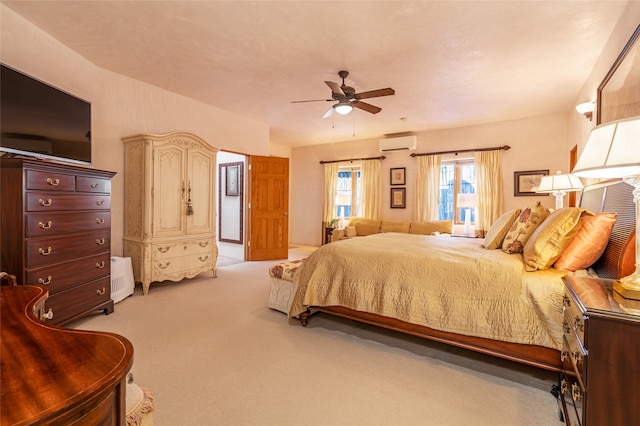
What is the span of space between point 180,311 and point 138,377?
3.96 ft

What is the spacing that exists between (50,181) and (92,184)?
1.29 feet

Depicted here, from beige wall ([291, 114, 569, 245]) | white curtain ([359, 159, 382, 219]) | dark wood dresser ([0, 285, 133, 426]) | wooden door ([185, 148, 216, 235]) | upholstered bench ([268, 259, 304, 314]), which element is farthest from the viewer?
white curtain ([359, 159, 382, 219])

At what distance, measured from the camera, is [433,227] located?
5.67 metres

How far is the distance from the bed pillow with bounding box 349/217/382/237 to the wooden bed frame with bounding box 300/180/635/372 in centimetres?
396

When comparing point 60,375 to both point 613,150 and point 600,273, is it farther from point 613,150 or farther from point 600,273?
point 600,273

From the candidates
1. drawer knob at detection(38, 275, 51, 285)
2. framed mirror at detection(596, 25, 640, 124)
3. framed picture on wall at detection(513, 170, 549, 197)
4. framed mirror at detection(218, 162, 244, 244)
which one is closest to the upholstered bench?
drawer knob at detection(38, 275, 51, 285)

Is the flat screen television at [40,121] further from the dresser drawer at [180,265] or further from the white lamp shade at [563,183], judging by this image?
the white lamp shade at [563,183]

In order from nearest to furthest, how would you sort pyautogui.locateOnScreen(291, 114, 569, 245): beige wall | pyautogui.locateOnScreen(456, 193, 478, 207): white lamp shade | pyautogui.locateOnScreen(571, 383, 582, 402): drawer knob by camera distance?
pyautogui.locateOnScreen(571, 383, 582, 402): drawer knob → pyautogui.locateOnScreen(291, 114, 569, 245): beige wall → pyautogui.locateOnScreen(456, 193, 478, 207): white lamp shade

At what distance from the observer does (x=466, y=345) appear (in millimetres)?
2047

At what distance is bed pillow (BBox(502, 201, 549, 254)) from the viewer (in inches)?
92.4

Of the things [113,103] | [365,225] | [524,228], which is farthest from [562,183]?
[113,103]

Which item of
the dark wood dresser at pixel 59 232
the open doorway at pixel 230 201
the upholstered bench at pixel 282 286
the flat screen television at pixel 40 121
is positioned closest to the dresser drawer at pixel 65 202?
the dark wood dresser at pixel 59 232

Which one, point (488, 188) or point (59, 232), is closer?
point (59, 232)

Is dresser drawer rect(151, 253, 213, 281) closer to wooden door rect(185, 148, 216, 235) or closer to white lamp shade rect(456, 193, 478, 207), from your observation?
wooden door rect(185, 148, 216, 235)
